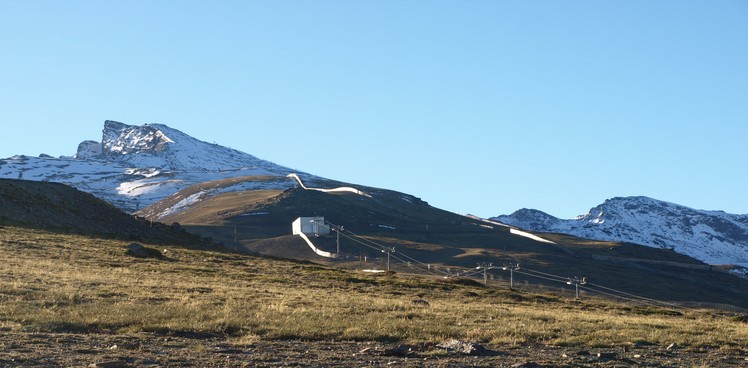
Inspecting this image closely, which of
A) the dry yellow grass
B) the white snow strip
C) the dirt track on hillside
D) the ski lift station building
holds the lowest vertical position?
the dirt track on hillside

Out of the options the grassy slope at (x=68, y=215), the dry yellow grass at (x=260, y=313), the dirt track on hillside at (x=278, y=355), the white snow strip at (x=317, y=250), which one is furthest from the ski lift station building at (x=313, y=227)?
the dirt track on hillside at (x=278, y=355)

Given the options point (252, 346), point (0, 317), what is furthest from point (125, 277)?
point (252, 346)

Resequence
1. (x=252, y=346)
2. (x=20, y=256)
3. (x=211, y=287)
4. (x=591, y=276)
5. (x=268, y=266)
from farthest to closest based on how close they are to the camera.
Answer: (x=591, y=276) → (x=268, y=266) → (x=20, y=256) → (x=211, y=287) → (x=252, y=346)

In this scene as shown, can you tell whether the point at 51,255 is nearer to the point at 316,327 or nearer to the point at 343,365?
the point at 316,327

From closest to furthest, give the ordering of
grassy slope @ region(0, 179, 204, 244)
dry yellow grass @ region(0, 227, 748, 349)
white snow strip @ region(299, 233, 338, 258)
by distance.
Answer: dry yellow grass @ region(0, 227, 748, 349), grassy slope @ region(0, 179, 204, 244), white snow strip @ region(299, 233, 338, 258)

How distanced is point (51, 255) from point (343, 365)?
40297 mm

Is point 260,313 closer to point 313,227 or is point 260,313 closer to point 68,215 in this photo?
point 68,215

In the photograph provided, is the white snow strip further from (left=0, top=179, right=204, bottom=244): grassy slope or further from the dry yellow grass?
the dry yellow grass

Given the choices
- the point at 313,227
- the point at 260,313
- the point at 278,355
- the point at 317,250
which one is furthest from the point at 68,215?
the point at 313,227

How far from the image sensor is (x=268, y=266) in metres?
70.9

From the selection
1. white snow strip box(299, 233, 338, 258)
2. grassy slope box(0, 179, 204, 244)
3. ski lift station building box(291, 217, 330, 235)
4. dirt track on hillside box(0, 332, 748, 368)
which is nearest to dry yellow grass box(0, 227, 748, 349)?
dirt track on hillside box(0, 332, 748, 368)

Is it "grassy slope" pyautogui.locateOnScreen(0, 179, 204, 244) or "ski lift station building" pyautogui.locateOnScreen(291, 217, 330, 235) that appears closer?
"grassy slope" pyautogui.locateOnScreen(0, 179, 204, 244)

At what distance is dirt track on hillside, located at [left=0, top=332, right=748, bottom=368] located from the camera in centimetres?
2312

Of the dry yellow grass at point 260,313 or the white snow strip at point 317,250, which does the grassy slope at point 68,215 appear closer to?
the dry yellow grass at point 260,313
